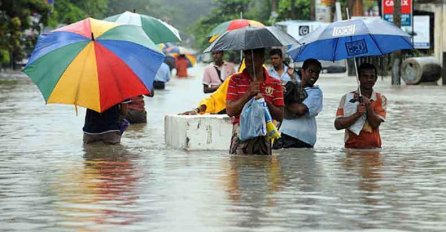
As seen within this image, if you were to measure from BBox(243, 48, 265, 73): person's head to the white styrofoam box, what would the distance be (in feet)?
7.25

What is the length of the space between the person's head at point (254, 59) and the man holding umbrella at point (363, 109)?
5.52 ft

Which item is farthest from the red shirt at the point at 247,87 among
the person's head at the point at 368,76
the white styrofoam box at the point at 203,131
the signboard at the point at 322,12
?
the signboard at the point at 322,12

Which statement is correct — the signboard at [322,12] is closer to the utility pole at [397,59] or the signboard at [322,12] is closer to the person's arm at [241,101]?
the utility pole at [397,59]

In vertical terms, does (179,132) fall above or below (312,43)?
below

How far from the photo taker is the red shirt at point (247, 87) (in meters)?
12.9

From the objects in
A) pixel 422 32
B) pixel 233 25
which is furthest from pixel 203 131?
pixel 422 32

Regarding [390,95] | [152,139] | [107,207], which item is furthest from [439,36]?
[107,207]

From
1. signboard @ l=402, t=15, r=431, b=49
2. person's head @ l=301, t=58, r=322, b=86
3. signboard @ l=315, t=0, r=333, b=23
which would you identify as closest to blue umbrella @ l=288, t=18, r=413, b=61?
person's head @ l=301, t=58, r=322, b=86

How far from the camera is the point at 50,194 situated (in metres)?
10.7

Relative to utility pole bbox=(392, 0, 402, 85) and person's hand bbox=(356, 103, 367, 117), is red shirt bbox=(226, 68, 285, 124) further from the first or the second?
utility pole bbox=(392, 0, 402, 85)

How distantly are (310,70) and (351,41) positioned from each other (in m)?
1.11

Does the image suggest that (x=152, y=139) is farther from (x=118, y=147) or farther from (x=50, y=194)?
(x=50, y=194)

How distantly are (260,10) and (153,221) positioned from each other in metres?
104

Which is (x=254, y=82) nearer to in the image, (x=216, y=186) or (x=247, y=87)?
(x=247, y=87)
